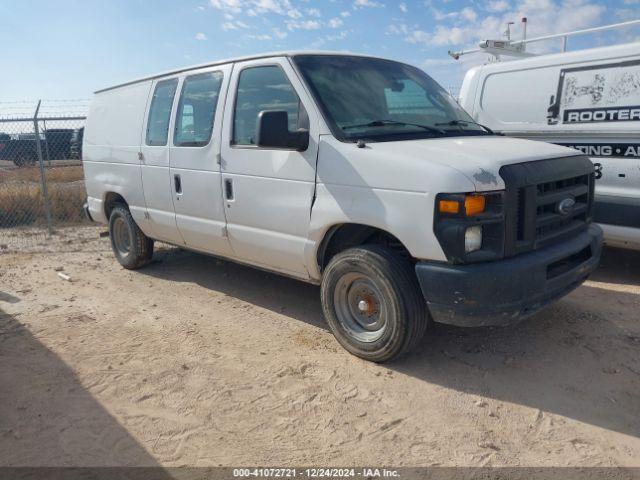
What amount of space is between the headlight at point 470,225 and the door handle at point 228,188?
6.77 feet

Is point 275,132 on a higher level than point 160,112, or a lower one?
lower

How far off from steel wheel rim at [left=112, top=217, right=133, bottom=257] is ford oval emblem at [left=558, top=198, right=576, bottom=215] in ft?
16.1

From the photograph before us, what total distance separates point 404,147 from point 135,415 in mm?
2459

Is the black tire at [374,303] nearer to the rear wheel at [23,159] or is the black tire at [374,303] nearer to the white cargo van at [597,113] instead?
the white cargo van at [597,113]

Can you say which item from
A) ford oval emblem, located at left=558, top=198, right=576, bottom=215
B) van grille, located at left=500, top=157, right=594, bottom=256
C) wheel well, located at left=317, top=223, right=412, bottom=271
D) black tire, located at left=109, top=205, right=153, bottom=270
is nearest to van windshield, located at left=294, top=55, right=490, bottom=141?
wheel well, located at left=317, top=223, right=412, bottom=271

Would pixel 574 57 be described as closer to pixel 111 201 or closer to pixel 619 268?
pixel 619 268

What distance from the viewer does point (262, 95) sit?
4441mm

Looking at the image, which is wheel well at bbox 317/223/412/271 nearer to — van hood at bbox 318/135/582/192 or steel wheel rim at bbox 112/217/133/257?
van hood at bbox 318/135/582/192

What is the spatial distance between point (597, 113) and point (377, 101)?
2.66m

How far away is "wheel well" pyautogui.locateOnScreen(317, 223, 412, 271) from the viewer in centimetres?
384

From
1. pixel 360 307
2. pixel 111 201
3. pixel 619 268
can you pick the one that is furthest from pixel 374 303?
pixel 111 201

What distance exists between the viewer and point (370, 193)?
3613 mm

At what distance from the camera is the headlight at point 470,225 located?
3209 mm

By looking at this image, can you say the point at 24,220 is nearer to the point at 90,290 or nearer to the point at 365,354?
the point at 90,290
